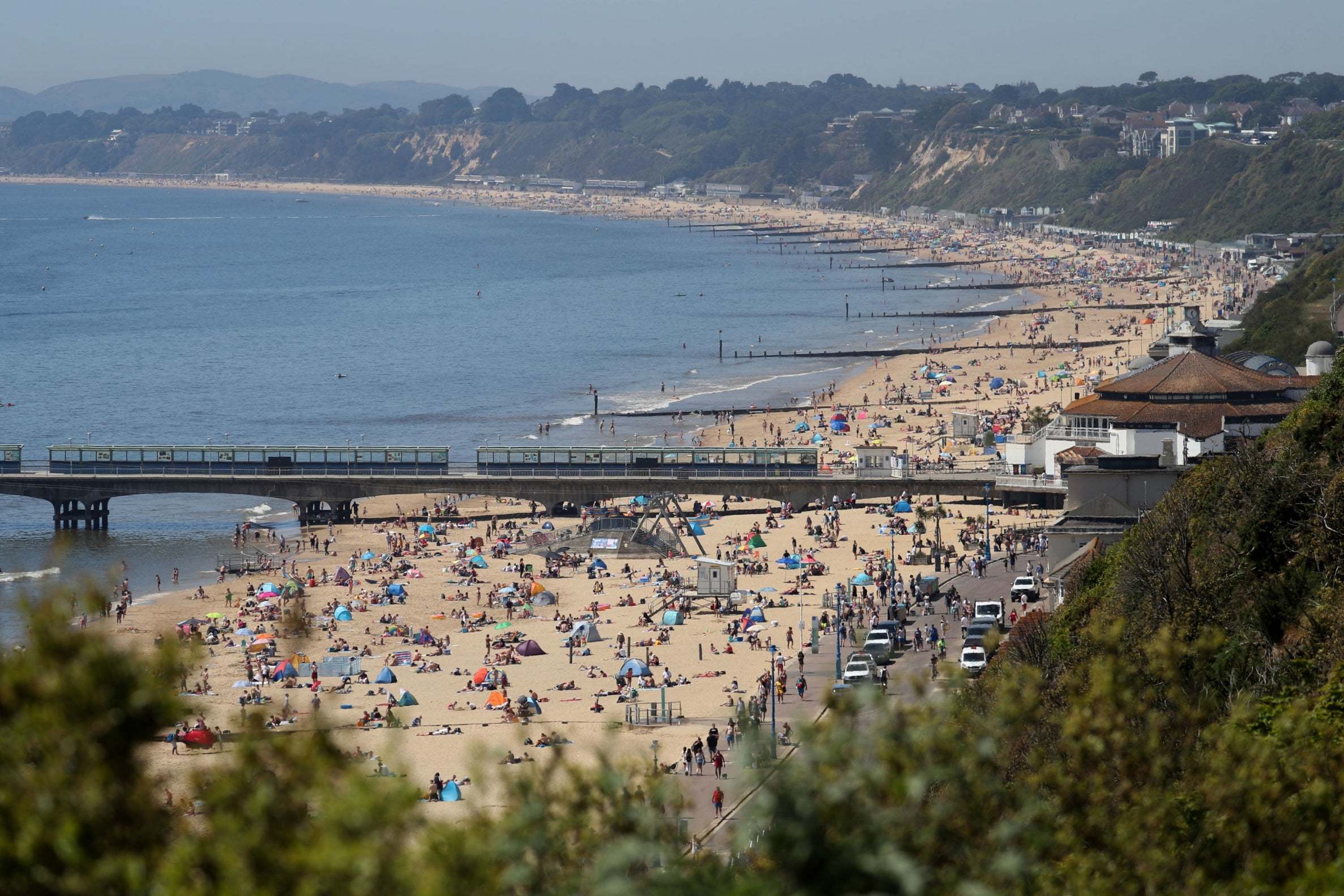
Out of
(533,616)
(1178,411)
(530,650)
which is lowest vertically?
(533,616)

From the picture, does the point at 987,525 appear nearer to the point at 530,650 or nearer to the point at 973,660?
the point at 530,650

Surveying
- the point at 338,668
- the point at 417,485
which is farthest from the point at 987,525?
the point at 338,668

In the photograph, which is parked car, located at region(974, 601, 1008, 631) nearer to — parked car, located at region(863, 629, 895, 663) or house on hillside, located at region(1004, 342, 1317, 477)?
parked car, located at region(863, 629, 895, 663)

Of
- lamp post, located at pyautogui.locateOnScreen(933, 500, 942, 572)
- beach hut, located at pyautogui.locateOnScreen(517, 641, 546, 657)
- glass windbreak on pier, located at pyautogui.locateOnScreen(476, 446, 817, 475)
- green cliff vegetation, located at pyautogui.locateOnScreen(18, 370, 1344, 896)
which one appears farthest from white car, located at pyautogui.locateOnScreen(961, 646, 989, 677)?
glass windbreak on pier, located at pyautogui.locateOnScreen(476, 446, 817, 475)

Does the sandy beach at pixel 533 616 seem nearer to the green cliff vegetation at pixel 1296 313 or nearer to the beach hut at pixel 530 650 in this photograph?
the beach hut at pixel 530 650

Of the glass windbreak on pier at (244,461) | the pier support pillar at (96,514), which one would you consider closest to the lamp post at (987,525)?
the glass windbreak on pier at (244,461)

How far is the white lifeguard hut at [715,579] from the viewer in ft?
141

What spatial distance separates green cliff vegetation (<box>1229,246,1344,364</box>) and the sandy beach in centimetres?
691

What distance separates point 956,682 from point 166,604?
35.4 meters

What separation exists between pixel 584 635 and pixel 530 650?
1.47m

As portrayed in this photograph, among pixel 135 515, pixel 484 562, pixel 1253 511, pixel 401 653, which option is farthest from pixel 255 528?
pixel 1253 511

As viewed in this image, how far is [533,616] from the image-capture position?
1687 inches

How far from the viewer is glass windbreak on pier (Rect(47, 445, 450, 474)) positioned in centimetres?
5616

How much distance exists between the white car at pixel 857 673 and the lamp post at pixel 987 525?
10814mm
